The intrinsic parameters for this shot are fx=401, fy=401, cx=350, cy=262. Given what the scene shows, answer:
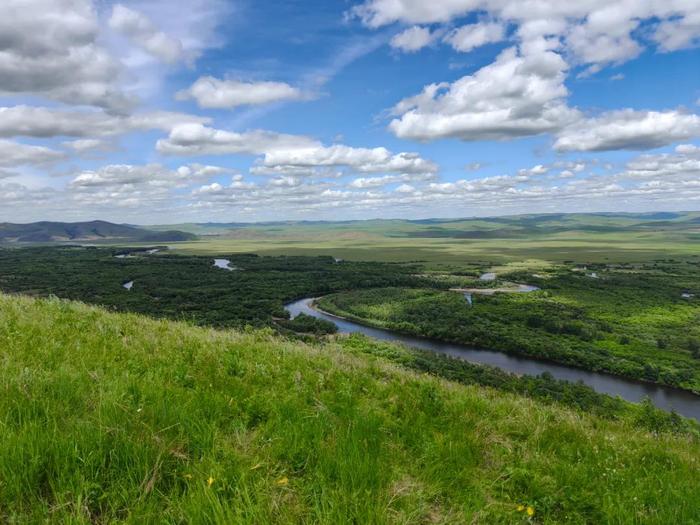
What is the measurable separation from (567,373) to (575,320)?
1514 inches

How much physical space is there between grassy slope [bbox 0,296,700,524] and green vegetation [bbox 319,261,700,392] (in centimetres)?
7937

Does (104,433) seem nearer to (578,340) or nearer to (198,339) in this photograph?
(198,339)

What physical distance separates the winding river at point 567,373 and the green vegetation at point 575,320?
8.92ft

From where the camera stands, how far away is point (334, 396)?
6.40m

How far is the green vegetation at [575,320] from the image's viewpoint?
252ft

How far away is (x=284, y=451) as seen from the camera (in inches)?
165

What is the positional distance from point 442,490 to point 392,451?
2.76 feet

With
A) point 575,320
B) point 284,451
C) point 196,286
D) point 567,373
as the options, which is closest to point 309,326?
point 567,373

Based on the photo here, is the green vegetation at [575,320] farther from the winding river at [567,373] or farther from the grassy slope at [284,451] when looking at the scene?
the grassy slope at [284,451]

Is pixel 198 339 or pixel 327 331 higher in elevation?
pixel 198 339

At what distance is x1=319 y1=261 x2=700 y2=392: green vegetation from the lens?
76.7 m

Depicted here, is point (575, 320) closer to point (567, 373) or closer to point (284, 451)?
point (567, 373)

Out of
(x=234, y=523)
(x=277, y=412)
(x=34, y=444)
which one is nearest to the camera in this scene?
(x=234, y=523)

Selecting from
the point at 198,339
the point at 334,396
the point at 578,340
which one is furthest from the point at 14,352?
the point at 578,340
